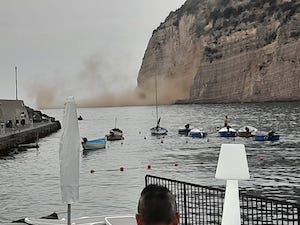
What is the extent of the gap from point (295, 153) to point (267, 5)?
12462 centimetres

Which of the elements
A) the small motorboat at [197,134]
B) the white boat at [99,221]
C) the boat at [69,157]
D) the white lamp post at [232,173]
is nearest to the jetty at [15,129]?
the small motorboat at [197,134]

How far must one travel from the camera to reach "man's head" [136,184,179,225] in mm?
3009

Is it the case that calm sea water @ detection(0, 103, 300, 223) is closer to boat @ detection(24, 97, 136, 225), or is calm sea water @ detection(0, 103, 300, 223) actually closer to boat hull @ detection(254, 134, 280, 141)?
boat hull @ detection(254, 134, 280, 141)

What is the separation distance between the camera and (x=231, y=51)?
509 feet

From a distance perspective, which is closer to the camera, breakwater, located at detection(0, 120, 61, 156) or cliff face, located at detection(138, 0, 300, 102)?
breakwater, located at detection(0, 120, 61, 156)

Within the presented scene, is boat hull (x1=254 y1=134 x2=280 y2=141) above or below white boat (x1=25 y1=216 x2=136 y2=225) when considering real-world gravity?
below

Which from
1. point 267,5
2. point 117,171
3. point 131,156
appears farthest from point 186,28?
point 117,171

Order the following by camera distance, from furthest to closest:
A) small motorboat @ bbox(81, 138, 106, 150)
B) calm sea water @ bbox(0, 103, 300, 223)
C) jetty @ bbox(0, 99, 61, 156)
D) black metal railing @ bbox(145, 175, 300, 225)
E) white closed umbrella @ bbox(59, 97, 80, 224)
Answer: small motorboat @ bbox(81, 138, 106, 150)
jetty @ bbox(0, 99, 61, 156)
calm sea water @ bbox(0, 103, 300, 223)
black metal railing @ bbox(145, 175, 300, 225)
white closed umbrella @ bbox(59, 97, 80, 224)

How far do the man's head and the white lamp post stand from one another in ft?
13.1

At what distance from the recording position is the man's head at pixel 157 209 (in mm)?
3009

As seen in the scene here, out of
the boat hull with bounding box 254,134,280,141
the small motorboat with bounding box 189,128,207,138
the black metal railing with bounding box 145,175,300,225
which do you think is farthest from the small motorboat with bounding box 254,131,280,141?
the black metal railing with bounding box 145,175,300,225

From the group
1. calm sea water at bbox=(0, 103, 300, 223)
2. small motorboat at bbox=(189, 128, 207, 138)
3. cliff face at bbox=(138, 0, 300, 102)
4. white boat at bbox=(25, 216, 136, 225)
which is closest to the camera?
A: white boat at bbox=(25, 216, 136, 225)

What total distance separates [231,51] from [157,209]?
154782 millimetres

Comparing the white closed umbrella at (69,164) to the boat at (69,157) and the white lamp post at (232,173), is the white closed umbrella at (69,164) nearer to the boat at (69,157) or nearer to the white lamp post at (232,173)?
the boat at (69,157)
